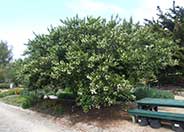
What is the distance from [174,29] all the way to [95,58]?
1126cm

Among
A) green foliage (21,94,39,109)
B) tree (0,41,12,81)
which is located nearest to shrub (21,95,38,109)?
green foliage (21,94,39,109)

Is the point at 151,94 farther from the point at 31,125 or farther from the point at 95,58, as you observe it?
the point at 31,125

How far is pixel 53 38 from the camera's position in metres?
12.4

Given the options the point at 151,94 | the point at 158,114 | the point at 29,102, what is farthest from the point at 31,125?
the point at 151,94

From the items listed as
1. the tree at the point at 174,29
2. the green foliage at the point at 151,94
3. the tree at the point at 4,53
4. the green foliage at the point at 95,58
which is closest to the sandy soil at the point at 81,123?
the green foliage at the point at 95,58

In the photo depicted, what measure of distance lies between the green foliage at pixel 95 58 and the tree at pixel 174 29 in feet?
19.7

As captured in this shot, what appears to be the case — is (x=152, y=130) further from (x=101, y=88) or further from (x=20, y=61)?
(x=20, y=61)

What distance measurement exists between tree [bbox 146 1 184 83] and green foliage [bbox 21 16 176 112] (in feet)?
19.7

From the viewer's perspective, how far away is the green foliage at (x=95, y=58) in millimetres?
10070

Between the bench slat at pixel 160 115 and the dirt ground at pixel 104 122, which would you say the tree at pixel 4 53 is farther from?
the bench slat at pixel 160 115

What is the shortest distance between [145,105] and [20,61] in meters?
6.42

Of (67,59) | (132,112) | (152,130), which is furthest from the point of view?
(67,59)

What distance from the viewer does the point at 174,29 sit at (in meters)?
20.0

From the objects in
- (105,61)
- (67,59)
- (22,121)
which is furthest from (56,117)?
(105,61)
